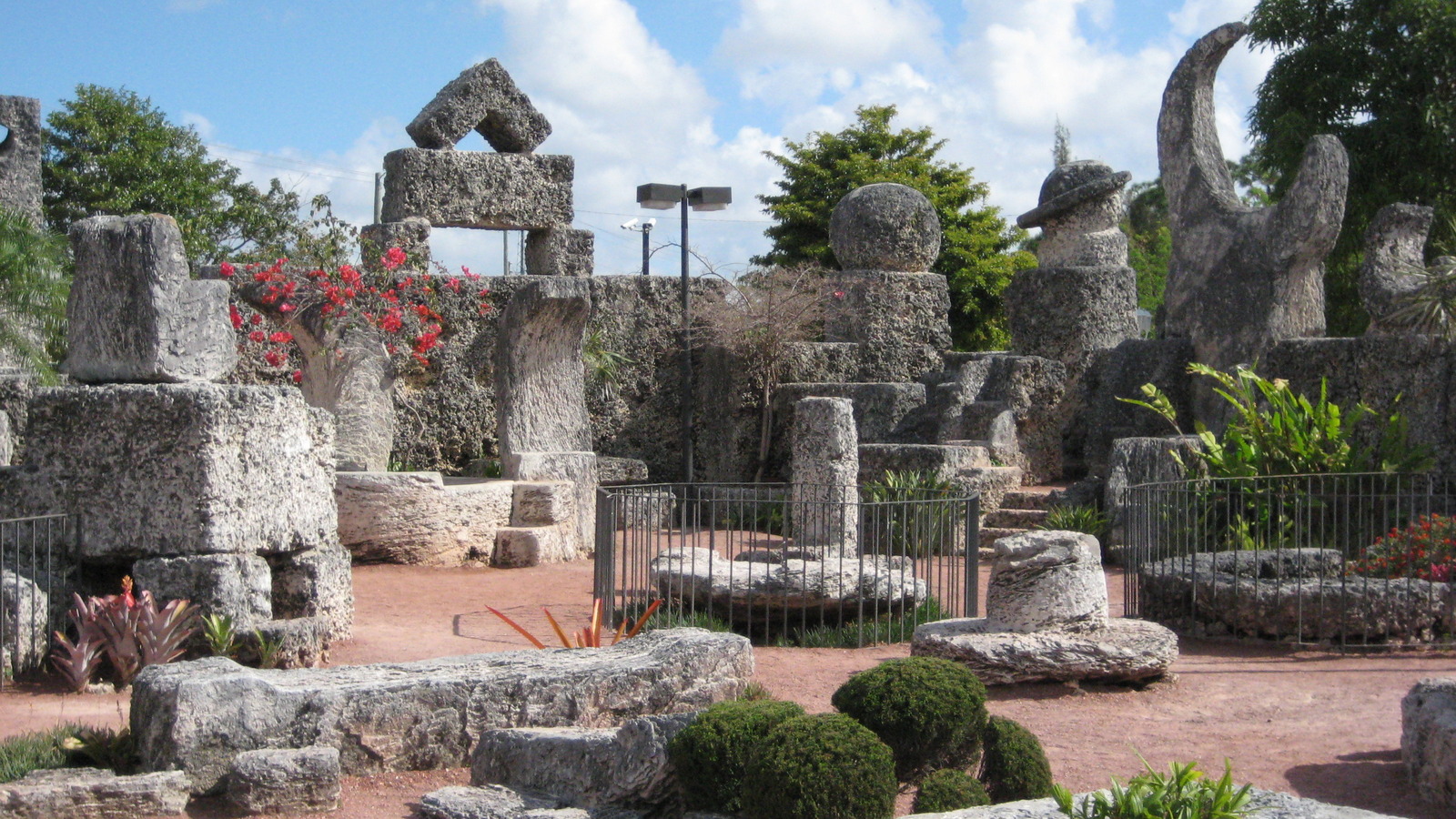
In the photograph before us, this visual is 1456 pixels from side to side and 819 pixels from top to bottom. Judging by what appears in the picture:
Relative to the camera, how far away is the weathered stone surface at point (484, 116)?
46.1 ft

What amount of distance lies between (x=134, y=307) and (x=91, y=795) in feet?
9.50

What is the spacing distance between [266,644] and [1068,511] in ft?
25.3

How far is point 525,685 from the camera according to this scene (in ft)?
18.7

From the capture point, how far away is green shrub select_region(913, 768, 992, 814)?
4652 mm

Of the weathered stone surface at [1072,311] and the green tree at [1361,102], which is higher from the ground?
the green tree at [1361,102]

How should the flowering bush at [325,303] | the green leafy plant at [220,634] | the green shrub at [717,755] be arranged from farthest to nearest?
1. the flowering bush at [325,303]
2. the green leafy plant at [220,634]
3. the green shrub at [717,755]

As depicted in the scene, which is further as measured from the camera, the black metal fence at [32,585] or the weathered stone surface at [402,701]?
the black metal fence at [32,585]

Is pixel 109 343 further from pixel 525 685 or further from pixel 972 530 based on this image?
pixel 972 530

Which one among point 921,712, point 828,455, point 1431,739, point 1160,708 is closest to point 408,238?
point 828,455

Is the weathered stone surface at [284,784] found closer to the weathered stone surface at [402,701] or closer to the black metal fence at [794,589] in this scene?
the weathered stone surface at [402,701]

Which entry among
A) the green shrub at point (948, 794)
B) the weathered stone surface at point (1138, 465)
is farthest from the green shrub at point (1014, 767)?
the weathered stone surface at point (1138, 465)

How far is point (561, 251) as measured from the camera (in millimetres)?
14594

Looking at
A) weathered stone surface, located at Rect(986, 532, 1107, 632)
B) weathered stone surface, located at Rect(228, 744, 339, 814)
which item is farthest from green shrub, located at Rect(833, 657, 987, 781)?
weathered stone surface, located at Rect(228, 744, 339, 814)

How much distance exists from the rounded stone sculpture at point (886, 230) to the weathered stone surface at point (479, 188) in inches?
122
